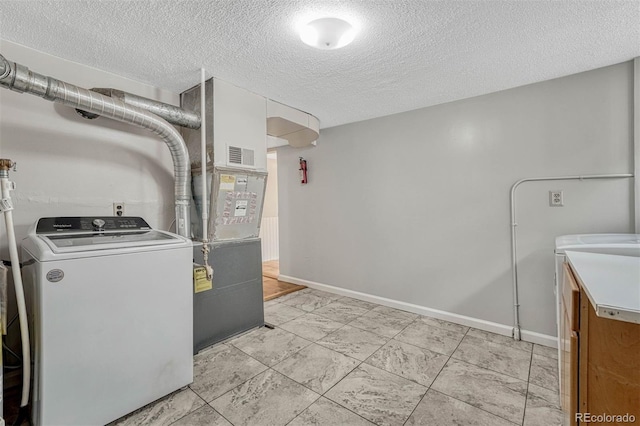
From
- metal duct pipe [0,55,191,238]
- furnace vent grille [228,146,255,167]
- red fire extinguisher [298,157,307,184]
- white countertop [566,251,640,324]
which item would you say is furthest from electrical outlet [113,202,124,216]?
white countertop [566,251,640,324]

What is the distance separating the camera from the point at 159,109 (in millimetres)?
2186

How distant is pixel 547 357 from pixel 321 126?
10.8 ft

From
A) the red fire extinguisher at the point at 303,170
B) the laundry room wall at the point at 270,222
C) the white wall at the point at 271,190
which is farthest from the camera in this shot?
the white wall at the point at 271,190

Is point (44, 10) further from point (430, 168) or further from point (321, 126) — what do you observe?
point (430, 168)

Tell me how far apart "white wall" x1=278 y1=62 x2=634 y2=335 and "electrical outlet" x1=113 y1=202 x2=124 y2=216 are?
7.48ft

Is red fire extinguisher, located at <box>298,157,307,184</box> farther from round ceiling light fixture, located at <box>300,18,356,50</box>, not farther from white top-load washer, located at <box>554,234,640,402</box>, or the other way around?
white top-load washer, located at <box>554,234,640,402</box>

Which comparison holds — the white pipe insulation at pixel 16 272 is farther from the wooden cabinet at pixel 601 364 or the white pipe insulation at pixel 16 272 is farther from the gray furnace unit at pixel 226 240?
the wooden cabinet at pixel 601 364

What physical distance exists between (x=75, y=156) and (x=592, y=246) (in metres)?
3.54

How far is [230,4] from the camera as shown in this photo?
4.77ft

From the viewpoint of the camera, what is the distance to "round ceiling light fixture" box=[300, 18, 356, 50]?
1.58 m

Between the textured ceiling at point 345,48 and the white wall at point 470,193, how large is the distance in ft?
1.03

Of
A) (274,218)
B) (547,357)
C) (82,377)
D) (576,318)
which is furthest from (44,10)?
(274,218)

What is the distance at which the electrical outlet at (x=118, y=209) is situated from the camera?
2211 millimetres

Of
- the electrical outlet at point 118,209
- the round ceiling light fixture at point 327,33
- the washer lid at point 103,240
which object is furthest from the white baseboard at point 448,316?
the round ceiling light fixture at point 327,33
